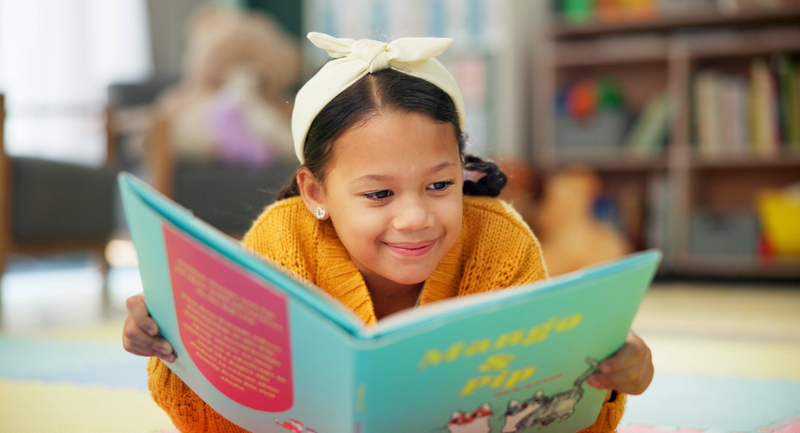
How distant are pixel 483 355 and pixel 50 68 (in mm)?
3089

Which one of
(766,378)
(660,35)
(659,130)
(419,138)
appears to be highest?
(660,35)

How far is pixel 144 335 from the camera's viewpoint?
1.85 ft

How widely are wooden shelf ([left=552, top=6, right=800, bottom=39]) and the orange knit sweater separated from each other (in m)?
2.05

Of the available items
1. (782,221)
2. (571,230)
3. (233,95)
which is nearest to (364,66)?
(571,230)

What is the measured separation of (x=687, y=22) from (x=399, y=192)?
2.23 meters

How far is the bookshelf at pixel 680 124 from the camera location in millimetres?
2492

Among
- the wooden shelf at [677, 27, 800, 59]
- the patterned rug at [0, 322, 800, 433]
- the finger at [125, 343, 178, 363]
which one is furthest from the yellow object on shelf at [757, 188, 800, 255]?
the finger at [125, 343, 178, 363]

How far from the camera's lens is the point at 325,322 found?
40cm

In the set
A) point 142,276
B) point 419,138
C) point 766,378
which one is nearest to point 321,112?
point 419,138

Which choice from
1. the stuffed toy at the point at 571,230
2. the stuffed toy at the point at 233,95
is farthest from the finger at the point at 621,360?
the stuffed toy at the point at 233,95

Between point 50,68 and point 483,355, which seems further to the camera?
point 50,68

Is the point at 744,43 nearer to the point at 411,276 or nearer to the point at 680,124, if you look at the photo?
the point at 680,124

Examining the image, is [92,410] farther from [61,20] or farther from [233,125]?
[61,20]

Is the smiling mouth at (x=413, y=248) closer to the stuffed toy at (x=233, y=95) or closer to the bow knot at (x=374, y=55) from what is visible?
the bow knot at (x=374, y=55)
